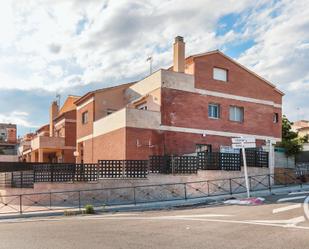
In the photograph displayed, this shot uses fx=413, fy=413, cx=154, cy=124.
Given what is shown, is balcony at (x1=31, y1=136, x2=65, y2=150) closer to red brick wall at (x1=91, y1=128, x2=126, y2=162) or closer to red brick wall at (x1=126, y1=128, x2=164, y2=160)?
red brick wall at (x1=91, y1=128, x2=126, y2=162)

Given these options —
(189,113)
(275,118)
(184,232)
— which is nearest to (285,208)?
(184,232)

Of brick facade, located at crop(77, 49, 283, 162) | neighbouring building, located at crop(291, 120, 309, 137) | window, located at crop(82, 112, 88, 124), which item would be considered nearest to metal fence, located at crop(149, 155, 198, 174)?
brick facade, located at crop(77, 49, 283, 162)

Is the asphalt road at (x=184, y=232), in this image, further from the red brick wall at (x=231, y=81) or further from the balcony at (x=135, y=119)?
Result: the red brick wall at (x=231, y=81)

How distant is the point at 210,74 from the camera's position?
31.7m

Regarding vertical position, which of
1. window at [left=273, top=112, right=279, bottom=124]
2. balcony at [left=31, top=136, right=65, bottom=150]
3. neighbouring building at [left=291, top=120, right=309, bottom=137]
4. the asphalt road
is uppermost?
neighbouring building at [left=291, top=120, right=309, bottom=137]

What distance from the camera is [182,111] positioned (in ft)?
98.4

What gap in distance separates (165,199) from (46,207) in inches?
236

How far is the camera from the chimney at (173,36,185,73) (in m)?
30.5

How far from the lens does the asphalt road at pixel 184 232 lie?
30.6 ft

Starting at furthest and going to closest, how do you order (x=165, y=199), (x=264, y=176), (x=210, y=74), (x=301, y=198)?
(x=210, y=74), (x=264, y=176), (x=165, y=199), (x=301, y=198)

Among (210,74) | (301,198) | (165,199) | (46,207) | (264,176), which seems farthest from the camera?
(210,74)

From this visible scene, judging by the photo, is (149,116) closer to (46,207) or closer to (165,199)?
(165,199)

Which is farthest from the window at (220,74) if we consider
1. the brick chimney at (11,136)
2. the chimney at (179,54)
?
the brick chimney at (11,136)

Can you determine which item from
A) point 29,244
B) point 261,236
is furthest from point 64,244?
point 261,236
